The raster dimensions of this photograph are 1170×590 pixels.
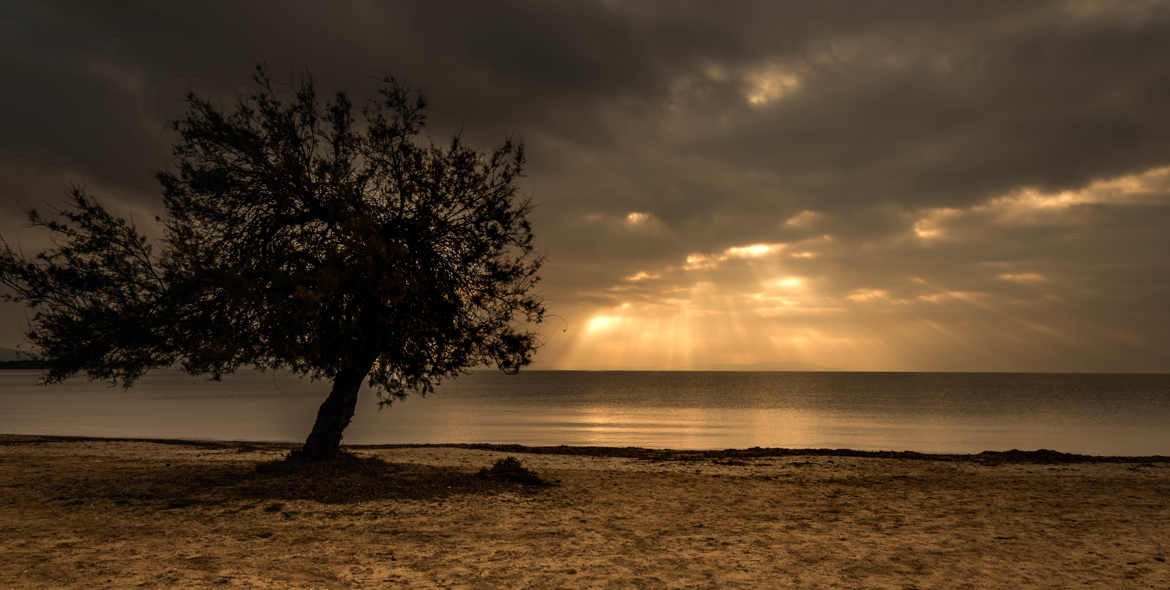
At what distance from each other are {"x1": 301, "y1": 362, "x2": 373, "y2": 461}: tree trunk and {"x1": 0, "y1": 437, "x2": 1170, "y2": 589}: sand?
1.66m

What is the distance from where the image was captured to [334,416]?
18969mm

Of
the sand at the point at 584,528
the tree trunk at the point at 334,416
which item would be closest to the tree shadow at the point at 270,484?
the sand at the point at 584,528

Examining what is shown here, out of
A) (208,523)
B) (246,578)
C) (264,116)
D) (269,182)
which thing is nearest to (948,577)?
(246,578)

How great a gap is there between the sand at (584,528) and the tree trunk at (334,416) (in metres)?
1.66

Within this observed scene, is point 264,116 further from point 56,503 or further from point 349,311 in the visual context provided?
point 56,503

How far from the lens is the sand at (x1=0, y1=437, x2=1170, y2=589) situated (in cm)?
956

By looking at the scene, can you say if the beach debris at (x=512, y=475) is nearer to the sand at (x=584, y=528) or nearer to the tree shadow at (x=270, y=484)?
the tree shadow at (x=270, y=484)

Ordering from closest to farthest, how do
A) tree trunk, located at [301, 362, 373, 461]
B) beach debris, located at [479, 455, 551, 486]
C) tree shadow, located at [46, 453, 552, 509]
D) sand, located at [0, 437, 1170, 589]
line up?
sand, located at [0, 437, 1170, 589] → tree shadow, located at [46, 453, 552, 509] → beach debris, located at [479, 455, 551, 486] → tree trunk, located at [301, 362, 373, 461]

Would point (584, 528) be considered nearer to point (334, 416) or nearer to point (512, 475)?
point (512, 475)

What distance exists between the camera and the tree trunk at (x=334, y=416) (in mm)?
18766

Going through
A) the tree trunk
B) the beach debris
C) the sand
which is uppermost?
the tree trunk

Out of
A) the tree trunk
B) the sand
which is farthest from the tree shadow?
the tree trunk

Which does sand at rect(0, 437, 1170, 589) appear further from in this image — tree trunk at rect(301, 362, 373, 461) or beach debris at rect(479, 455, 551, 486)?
tree trunk at rect(301, 362, 373, 461)

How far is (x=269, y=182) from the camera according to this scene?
17375 millimetres
